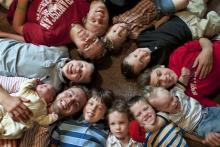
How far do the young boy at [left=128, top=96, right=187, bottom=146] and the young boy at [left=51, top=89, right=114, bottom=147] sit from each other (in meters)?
0.13

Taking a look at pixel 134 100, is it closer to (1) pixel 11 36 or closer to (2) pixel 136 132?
(2) pixel 136 132

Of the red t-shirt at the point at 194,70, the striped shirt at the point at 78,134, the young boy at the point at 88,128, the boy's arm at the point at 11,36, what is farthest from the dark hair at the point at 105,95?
the boy's arm at the point at 11,36

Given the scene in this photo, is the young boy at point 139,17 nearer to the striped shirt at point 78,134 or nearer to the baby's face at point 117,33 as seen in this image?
the baby's face at point 117,33

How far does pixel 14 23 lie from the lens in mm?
1732

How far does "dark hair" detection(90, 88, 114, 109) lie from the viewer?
1590 mm

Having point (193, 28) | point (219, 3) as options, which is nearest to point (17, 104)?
point (193, 28)

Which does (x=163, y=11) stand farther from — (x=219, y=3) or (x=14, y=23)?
(x=14, y=23)

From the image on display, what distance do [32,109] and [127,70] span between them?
1.53 ft

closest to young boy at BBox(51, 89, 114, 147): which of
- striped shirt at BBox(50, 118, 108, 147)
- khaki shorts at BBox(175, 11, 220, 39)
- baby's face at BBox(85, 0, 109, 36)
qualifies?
striped shirt at BBox(50, 118, 108, 147)

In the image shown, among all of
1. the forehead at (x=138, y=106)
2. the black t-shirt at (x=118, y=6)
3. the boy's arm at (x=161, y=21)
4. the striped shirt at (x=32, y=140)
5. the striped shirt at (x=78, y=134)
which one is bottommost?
the striped shirt at (x=78, y=134)

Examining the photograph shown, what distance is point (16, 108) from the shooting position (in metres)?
1.35

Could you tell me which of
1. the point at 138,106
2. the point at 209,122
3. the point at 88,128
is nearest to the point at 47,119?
the point at 88,128

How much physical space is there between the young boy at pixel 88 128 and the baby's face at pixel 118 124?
58mm

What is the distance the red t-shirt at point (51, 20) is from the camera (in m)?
1.70
